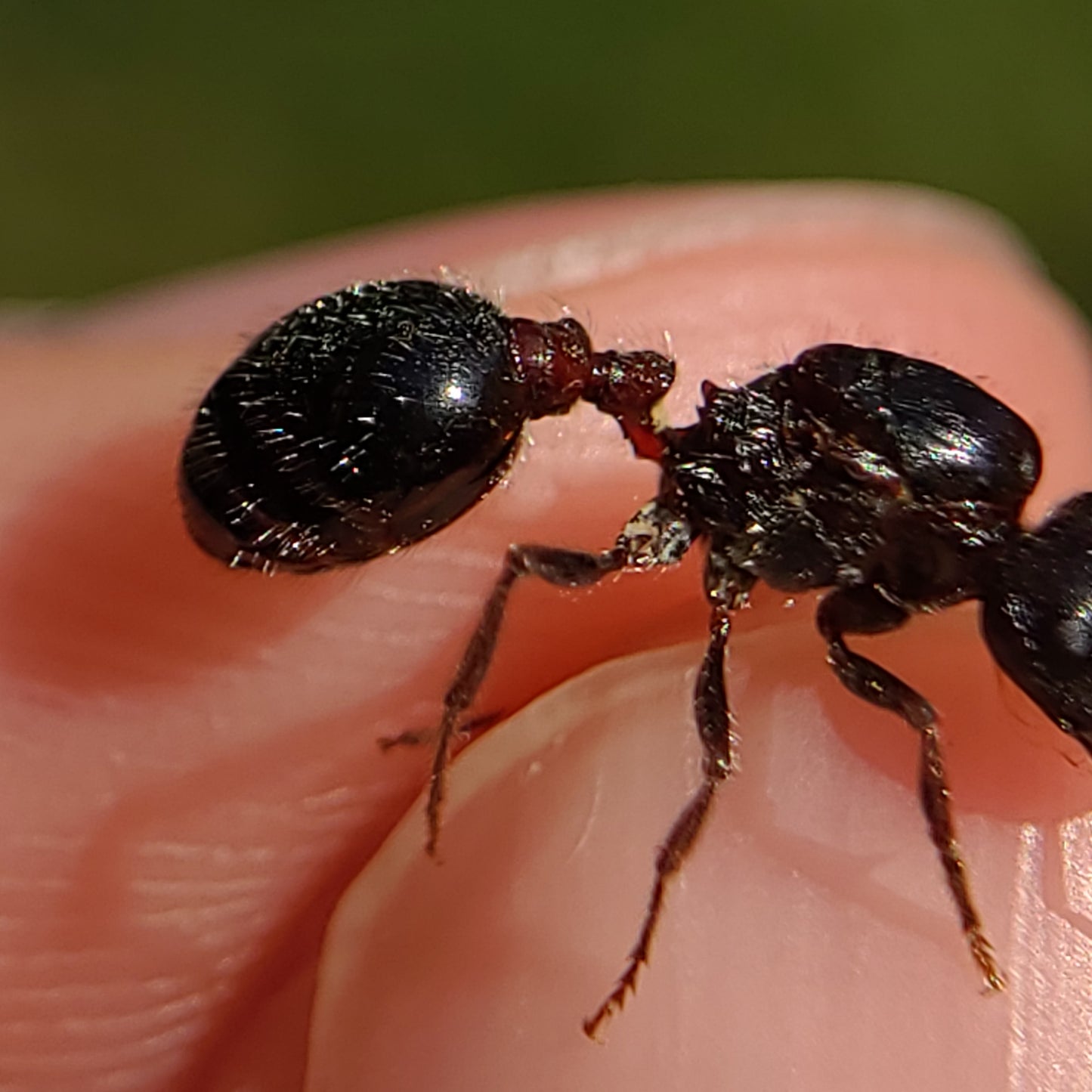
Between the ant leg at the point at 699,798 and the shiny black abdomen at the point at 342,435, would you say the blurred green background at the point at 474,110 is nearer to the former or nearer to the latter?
the shiny black abdomen at the point at 342,435

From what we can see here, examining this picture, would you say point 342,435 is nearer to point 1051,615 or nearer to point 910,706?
point 910,706

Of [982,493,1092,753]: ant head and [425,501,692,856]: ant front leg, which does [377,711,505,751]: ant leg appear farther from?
[982,493,1092,753]: ant head

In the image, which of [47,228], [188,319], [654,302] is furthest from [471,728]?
[47,228]

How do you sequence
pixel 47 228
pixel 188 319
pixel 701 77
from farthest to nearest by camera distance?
pixel 701 77 < pixel 47 228 < pixel 188 319

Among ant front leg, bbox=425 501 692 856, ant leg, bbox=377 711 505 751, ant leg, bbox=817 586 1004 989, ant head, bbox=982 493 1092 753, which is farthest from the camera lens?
ant leg, bbox=377 711 505 751

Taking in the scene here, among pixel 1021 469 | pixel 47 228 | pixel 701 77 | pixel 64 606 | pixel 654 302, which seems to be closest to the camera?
pixel 1021 469

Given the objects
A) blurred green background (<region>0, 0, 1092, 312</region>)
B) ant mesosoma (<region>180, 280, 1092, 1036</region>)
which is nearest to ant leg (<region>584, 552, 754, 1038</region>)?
ant mesosoma (<region>180, 280, 1092, 1036</region>)

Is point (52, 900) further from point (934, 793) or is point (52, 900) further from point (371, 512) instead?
point (934, 793)
